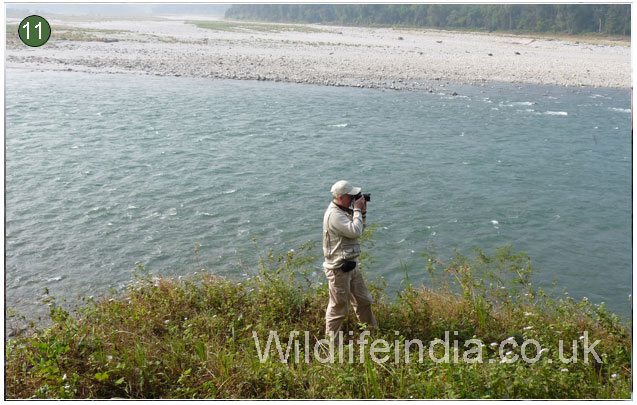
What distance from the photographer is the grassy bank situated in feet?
18.1

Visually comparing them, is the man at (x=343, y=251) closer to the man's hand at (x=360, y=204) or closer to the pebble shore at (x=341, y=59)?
the man's hand at (x=360, y=204)

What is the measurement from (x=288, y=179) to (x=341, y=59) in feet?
80.9

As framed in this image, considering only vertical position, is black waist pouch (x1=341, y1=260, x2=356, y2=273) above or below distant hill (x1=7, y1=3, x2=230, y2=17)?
below

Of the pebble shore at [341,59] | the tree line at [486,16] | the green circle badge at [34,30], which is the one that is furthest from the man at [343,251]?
the tree line at [486,16]

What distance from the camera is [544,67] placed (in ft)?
122

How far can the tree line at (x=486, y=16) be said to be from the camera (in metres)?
47.4

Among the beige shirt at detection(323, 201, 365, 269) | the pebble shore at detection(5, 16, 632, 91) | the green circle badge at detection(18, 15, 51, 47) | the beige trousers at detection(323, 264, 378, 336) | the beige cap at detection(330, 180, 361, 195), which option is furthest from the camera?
the pebble shore at detection(5, 16, 632, 91)

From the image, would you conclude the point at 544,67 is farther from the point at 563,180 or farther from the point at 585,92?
the point at 563,180

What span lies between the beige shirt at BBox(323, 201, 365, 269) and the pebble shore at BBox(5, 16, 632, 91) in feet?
82.4

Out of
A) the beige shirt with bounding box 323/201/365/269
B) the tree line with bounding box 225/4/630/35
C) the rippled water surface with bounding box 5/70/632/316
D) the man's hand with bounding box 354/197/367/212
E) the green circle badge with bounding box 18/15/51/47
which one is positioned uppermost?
the tree line with bounding box 225/4/630/35

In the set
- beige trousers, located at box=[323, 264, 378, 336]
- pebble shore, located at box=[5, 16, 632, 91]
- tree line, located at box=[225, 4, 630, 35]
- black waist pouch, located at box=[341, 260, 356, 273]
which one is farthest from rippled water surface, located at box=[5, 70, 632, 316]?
tree line, located at box=[225, 4, 630, 35]

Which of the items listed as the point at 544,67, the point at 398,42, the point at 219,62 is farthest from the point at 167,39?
the point at 544,67

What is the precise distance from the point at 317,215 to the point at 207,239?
2.78 metres

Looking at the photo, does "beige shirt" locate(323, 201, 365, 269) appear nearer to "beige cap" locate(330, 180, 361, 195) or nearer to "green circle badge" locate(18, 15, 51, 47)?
"beige cap" locate(330, 180, 361, 195)
